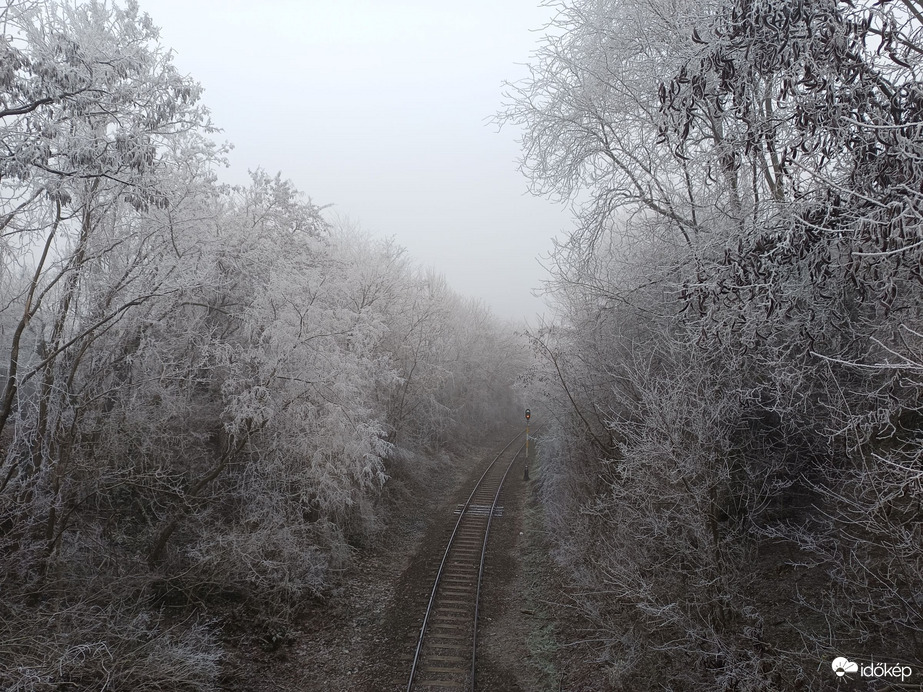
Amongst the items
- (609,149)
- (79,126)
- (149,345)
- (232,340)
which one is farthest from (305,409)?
(609,149)

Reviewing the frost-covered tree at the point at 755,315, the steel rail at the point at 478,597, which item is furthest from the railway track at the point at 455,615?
the frost-covered tree at the point at 755,315

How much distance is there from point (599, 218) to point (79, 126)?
8.01m

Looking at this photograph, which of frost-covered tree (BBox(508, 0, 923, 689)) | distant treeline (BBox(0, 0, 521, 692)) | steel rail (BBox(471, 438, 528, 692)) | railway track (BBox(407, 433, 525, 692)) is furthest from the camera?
steel rail (BBox(471, 438, 528, 692))

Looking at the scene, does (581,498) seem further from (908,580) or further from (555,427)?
(908,580)

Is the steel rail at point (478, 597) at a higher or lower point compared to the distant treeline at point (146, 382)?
lower

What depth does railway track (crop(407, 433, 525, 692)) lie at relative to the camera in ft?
30.8

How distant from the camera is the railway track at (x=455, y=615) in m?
9.38

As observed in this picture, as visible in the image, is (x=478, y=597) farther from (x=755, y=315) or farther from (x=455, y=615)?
(x=755, y=315)

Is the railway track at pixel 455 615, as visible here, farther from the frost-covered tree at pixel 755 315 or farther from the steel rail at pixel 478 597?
the frost-covered tree at pixel 755 315

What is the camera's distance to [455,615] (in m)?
11.6

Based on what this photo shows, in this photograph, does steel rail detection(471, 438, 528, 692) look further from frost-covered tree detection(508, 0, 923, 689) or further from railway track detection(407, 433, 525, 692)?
frost-covered tree detection(508, 0, 923, 689)

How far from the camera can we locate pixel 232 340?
10719 mm

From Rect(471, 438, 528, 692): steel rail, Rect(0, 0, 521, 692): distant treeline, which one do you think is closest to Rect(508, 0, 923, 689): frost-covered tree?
Rect(471, 438, 528, 692): steel rail

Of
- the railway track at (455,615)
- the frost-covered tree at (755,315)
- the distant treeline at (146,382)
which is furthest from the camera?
the railway track at (455,615)
